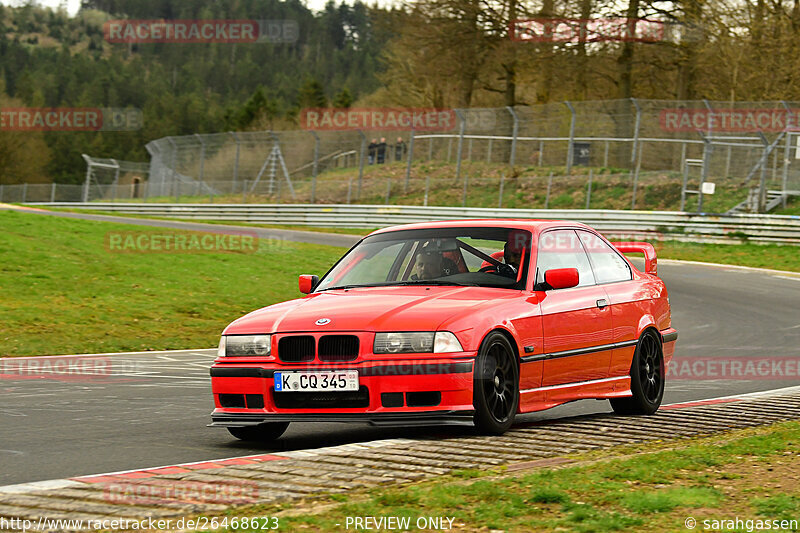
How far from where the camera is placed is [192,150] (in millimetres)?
49219

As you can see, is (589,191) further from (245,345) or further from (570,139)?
(245,345)

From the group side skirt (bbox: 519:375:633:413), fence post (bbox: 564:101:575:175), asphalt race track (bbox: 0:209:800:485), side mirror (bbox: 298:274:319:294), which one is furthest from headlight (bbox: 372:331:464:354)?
fence post (bbox: 564:101:575:175)

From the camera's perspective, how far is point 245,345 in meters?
7.62

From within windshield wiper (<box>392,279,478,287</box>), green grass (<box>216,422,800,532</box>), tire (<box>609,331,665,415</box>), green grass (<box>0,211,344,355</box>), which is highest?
windshield wiper (<box>392,279,478,287</box>)

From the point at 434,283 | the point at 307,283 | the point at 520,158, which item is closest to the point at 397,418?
the point at 434,283

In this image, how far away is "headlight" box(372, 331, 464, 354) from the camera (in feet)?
23.8

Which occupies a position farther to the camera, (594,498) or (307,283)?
(307,283)

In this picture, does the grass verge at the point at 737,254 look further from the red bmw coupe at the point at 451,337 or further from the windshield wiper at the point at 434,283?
the windshield wiper at the point at 434,283

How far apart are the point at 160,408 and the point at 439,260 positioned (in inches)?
110

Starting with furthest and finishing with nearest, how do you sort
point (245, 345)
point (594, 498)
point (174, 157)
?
point (174, 157) < point (245, 345) < point (594, 498)

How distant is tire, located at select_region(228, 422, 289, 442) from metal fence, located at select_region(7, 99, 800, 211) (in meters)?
28.6

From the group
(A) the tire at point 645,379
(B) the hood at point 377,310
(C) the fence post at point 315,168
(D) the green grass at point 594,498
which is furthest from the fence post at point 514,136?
(D) the green grass at point 594,498

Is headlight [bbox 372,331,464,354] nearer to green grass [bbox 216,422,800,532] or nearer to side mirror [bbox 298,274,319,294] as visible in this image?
green grass [bbox 216,422,800,532]

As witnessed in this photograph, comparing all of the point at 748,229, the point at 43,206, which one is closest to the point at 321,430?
the point at 748,229
